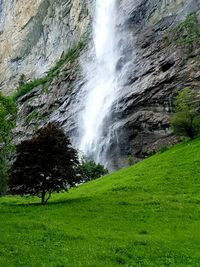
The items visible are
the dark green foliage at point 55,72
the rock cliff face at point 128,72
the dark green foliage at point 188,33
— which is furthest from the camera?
the dark green foliage at point 55,72

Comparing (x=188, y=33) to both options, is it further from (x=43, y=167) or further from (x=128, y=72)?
(x=43, y=167)

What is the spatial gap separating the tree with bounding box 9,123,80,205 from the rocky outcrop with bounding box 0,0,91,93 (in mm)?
78028

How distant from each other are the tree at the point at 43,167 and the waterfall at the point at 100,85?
29762mm

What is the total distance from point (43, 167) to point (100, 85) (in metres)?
51.3

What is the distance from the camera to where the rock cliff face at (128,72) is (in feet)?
208

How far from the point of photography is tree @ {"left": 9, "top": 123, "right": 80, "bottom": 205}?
104 feet

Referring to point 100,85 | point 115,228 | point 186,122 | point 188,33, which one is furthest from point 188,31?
point 115,228

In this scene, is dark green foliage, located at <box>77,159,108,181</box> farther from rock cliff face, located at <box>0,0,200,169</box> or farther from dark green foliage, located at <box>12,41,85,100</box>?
dark green foliage, located at <box>12,41,85,100</box>

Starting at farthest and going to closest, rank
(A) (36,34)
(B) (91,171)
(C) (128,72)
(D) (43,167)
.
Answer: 1. (A) (36,34)
2. (C) (128,72)
3. (B) (91,171)
4. (D) (43,167)

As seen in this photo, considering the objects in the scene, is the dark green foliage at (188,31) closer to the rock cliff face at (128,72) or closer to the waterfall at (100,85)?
the rock cliff face at (128,72)

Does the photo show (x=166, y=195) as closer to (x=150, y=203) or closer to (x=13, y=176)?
(x=150, y=203)

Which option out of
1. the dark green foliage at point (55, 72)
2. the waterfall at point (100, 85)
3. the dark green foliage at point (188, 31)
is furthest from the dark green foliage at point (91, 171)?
the dark green foliage at point (55, 72)

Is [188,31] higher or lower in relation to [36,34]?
lower

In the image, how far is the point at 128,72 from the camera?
250 ft
